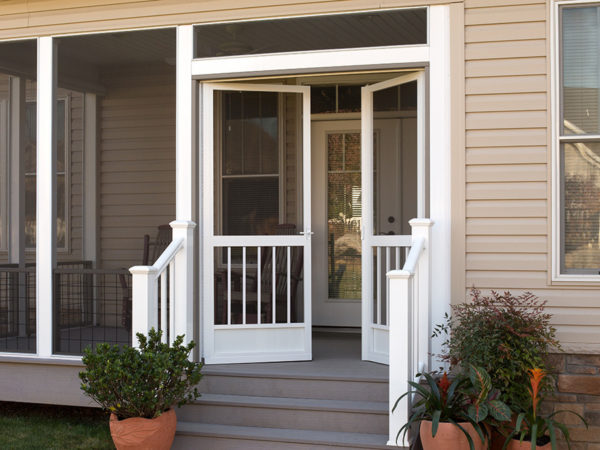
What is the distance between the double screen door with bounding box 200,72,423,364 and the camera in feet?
16.3

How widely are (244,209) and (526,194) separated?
190cm

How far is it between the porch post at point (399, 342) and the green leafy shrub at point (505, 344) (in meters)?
0.34

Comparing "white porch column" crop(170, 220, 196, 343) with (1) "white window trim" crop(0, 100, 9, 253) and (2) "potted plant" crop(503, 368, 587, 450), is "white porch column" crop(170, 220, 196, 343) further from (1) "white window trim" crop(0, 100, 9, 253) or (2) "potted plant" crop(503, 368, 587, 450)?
(1) "white window trim" crop(0, 100, 9, 253)

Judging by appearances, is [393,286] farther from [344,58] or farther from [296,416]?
[344,58]

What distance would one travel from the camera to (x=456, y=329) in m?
4.05

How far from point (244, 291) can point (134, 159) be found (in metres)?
2.76

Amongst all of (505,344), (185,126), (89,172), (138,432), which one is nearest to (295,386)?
(138,432)

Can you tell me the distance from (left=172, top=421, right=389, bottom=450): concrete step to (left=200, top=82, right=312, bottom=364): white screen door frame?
70cm

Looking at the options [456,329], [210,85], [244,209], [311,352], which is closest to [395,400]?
[456,329]

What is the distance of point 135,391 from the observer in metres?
3.81

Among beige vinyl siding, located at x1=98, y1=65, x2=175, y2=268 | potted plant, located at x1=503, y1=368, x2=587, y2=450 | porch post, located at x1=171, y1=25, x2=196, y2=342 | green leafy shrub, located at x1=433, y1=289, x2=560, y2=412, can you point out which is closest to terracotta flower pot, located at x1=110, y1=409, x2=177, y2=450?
porch post, located at x1=171, y1=25, x2=196, y2=342

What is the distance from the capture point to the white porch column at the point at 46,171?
16.8 feet

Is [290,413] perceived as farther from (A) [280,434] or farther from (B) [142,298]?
(B) [142,298]

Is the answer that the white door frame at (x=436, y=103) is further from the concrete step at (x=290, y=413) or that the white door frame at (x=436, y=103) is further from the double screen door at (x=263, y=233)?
the concrete step at (x=290, y=413)
